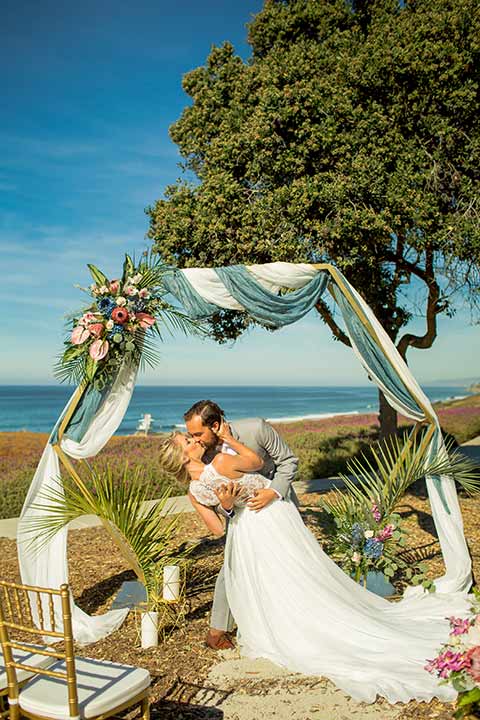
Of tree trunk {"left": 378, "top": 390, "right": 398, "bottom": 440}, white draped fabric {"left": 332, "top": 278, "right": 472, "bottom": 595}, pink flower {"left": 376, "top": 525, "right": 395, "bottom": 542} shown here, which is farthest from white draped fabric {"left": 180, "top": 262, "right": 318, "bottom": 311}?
tree trunk {"left": 378, "top": 390, "right": 398, "bottom": 440}

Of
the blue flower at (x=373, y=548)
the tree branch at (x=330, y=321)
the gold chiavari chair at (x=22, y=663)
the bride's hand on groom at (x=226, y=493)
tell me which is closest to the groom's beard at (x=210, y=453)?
the bride's hand on groom at (x=226, y=493)

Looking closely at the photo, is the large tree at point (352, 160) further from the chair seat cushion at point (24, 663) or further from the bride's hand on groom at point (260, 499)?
the chair seat cushion at point (24, 663)

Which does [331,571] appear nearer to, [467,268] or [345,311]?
[345,311]

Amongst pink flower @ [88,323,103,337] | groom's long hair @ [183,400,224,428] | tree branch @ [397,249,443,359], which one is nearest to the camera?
groom's long hair @ [183,400,224,428]

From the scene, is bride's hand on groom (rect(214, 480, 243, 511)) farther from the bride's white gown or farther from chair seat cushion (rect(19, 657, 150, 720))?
chair seat cushion (rect(19, 657, 150, 720))

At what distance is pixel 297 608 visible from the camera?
4.45 meters

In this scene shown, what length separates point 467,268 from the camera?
9.31 meters

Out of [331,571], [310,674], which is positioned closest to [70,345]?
[331,571]

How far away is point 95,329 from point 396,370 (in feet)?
8.48

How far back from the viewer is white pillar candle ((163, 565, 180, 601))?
5.10 meters

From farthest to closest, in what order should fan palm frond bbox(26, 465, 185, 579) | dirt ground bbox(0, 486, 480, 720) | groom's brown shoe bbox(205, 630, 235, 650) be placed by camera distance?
fan palm frond bbox(26, 465, 185, 579) < groom's brown shoe bbox(205, 630, 235, 650) < dirt ground bbox(0, 486, 480, 720)

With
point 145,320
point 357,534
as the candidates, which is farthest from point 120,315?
point 357,534

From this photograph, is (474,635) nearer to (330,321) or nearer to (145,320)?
(145,320)

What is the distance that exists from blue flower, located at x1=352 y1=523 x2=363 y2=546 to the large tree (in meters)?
3.93
